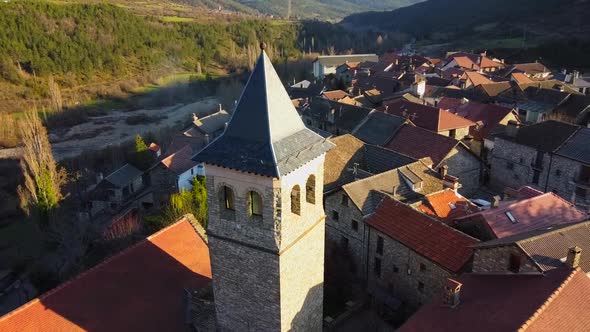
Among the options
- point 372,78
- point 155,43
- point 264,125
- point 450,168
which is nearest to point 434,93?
point 372,78

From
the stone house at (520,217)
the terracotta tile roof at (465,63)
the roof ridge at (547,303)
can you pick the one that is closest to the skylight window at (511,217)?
the stone house at (520,217)

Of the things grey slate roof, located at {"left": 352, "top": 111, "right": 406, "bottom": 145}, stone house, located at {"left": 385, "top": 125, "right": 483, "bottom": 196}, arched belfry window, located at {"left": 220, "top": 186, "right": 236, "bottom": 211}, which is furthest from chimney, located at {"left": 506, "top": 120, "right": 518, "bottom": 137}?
arched belfry window, located at {"left": 220, "top": 186, "right": 236, "bottom": 211}

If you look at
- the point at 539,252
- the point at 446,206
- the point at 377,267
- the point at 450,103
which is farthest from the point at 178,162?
the point at 539,252

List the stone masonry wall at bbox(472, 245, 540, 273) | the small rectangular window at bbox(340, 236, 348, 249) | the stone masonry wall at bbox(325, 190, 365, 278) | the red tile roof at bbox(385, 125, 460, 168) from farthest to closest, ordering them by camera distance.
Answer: the red tile roof at bbox(385, 125, 460, 168) < the small rectangular window at bbox(340, 236, 348, 249) < the stone masonry wall at bbox(325, 190, 365, 278) < the stone masonry wall at bbox(472, 245, 540, 273)

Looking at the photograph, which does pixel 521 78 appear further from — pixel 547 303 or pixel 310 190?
pixel 310 190

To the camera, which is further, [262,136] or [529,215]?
[529,215]

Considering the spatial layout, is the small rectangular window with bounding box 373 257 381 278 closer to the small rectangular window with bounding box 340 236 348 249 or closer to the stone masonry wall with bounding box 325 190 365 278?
the stone masonry wall with bounding box 325 190 365 278
